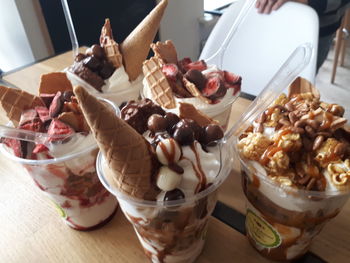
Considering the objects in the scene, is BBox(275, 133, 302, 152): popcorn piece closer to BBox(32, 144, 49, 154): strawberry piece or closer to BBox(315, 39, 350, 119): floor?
BBox(32, 144, 49, 154): strawberry piece

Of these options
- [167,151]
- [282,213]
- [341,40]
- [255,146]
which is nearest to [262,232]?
[282,213]

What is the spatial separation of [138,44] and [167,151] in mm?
518

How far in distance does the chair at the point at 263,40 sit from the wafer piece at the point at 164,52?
26.4 inches

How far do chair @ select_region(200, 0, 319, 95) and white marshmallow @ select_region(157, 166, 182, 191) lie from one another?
1.12 m

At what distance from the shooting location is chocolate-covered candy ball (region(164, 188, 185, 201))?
510 mm

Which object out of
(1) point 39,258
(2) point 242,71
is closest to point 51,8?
(2) point 242,71

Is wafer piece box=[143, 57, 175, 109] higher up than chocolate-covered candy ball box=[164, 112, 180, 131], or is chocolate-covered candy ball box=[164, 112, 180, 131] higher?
chocolate-covered candy ball box=[164, 112, 180, 131]

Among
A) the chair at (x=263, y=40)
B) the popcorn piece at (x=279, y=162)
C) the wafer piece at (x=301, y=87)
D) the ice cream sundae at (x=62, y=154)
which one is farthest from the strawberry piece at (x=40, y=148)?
the chair at (x=263, y=40)

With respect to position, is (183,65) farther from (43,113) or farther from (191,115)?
(43,113)

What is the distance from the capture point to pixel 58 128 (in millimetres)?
646

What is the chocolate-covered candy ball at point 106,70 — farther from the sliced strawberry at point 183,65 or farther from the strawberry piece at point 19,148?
the strawberry piece at point 19,148

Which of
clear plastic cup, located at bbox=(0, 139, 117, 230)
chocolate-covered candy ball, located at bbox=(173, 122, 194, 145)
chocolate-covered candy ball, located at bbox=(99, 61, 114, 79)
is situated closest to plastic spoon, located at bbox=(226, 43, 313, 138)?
chocolate-covered candy ball, located at bbox=(173, 122, 194, 145)

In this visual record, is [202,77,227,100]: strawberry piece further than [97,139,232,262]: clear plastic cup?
Yes

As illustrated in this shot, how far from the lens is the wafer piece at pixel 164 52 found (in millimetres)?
893
